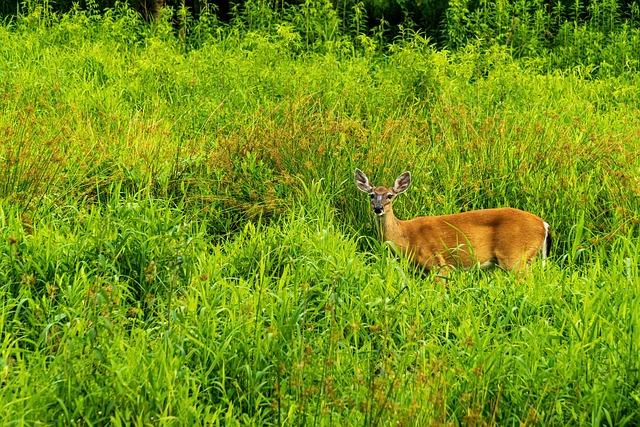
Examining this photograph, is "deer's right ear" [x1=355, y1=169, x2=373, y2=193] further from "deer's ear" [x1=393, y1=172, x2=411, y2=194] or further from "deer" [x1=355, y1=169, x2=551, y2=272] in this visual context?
"deer's ear" [x1=393, y1=172, x2=411, y2=194]

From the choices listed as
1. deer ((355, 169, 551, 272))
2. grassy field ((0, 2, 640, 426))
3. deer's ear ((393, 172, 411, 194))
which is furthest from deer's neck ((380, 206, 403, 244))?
grassy field ((0, 2, 640, 426))

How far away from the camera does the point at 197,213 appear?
690 centimetres

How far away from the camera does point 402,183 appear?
23.1 feet

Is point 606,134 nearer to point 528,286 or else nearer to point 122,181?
point 528,286

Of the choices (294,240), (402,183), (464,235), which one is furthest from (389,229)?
(294,240)

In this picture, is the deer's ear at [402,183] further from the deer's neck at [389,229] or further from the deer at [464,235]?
the deer's neck at [389,229]

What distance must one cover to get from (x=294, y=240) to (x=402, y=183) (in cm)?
120

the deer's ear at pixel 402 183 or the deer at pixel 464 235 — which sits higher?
the deer's ear at pixel 402 183

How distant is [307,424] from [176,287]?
164cm

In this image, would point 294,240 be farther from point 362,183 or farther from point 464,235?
point 464,235

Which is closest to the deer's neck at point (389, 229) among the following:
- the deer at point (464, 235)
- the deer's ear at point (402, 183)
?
the deer at point (464, 235)

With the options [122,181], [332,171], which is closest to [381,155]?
[332,171]

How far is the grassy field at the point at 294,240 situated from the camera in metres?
4.27

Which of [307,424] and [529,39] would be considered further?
[529,39]
